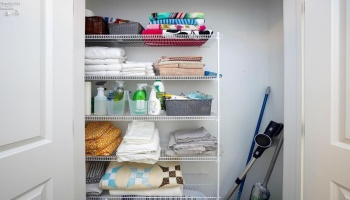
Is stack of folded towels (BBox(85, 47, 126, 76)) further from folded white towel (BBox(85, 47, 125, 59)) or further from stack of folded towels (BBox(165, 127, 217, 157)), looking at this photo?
stack of folded towels (BBox(165, 127, 217, 157))

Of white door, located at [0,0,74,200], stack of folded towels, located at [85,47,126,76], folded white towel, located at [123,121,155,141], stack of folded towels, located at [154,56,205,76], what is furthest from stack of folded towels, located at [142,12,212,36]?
folded white towel, located at [123,121,155,141]

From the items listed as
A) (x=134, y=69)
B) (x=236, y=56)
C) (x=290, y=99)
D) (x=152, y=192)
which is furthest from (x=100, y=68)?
(x=290, y=99)

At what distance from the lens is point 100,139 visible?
136 centimetres

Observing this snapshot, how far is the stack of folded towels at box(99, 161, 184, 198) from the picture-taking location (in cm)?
132

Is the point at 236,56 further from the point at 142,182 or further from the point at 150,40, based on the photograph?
the point at 142,182

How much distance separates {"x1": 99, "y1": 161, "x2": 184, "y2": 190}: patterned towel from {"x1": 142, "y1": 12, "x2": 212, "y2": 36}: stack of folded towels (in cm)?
97

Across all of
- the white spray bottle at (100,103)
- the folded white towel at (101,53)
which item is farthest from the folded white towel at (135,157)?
the folded white towel at (101,53)

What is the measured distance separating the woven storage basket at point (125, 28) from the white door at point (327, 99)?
40.6 inches

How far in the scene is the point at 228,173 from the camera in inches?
68.7

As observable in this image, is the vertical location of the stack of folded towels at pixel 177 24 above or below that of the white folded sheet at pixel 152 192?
above

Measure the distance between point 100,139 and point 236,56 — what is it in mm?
1303

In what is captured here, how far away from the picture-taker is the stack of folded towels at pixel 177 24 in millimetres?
1345

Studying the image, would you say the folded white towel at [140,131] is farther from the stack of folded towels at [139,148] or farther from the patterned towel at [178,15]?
the patterned towel at [178,15]

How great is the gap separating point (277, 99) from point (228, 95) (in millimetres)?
392
